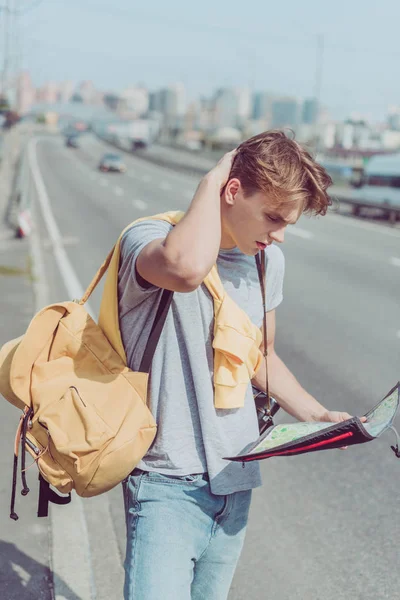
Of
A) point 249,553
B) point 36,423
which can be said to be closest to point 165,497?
point 36,423

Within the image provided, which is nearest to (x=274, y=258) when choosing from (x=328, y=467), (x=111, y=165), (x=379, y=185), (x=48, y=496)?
(x=48, y=496)

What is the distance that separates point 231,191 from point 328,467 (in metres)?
3.57

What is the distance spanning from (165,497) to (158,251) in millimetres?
672

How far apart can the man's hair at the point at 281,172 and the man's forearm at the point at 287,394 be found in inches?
25.7

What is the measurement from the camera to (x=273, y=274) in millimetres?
2535

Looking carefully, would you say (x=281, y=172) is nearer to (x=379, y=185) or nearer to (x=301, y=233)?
(x=301, y=233)

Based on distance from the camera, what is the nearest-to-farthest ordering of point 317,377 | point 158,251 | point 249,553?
point 158,251, point 249,553, point 317,377

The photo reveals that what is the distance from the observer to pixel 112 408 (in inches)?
86.6

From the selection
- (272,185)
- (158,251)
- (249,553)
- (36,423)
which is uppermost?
(272,185)

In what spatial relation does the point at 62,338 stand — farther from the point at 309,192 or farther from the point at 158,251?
the point at 309,192

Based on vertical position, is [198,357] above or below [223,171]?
below

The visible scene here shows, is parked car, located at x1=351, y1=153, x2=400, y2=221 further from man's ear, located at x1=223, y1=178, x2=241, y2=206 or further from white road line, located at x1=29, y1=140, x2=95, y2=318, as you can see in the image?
man's ear, located at x1=223, y1=178, x2=241, y2=206

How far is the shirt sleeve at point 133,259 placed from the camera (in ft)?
7.08

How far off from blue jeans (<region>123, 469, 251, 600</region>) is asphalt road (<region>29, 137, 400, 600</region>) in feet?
4.89
